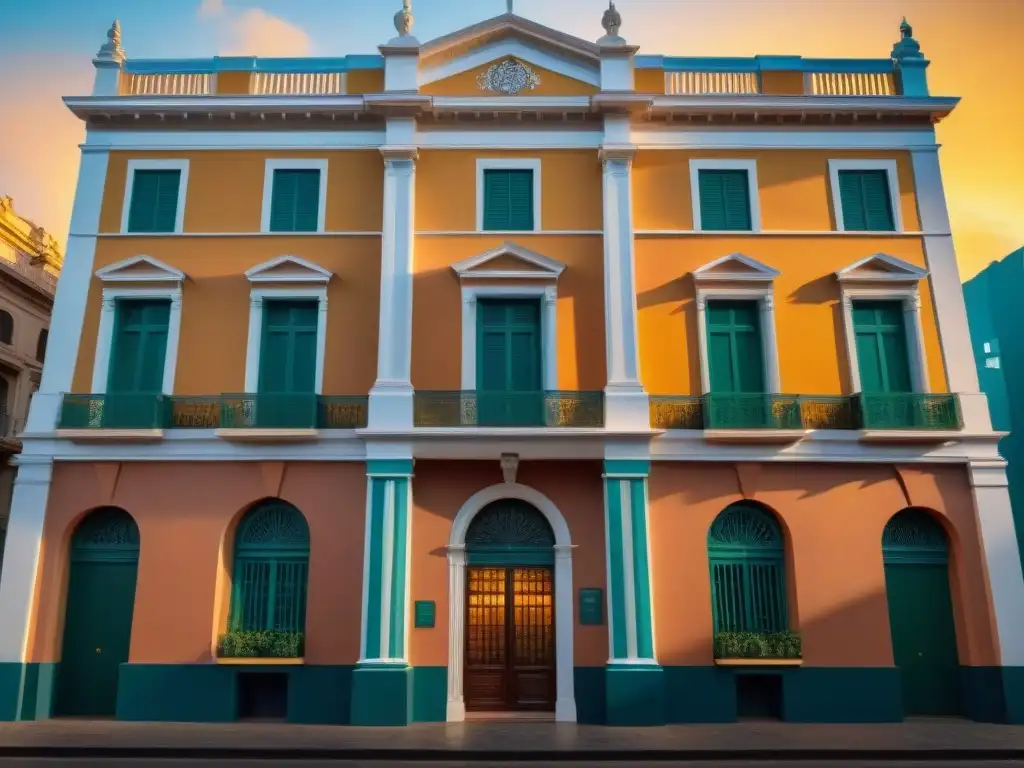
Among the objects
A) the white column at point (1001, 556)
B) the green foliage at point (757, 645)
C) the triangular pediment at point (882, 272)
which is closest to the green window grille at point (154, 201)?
the green foliage at point (757, 645)

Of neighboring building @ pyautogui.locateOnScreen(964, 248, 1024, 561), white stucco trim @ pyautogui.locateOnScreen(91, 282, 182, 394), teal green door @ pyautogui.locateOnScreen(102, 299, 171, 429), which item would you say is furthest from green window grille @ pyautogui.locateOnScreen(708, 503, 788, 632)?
neighboring building @ pyautogui.locateOnScreen(964, 248, 1024, 561)

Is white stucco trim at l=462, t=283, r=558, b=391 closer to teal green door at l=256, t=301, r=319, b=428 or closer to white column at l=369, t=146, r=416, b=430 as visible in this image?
white column at l=369, t=146, r=416, b=430

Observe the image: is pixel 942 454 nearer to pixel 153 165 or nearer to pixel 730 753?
pixel 730 753

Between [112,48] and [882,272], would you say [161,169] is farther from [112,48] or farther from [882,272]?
[882,272]

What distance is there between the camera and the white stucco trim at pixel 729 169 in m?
16.4

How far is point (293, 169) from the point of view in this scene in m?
16.7

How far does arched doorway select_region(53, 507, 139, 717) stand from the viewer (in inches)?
580

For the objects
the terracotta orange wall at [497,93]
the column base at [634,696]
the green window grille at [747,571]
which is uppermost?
the terracotta orange wall at [497,93]

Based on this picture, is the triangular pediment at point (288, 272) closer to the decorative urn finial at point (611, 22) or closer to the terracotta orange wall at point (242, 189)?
the terracotta orange wall at point (242, 189)

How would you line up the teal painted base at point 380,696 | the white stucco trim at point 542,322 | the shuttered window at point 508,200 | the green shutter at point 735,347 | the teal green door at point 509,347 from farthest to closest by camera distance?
the shuttered window at point 508,200
the green shutter at point 735,347
the teal green door at point 509,347
the white stucco trim at point 542,322
the teal painted base at point 380,696

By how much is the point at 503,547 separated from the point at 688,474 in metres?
3.71

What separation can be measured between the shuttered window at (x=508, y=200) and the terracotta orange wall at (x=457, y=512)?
485 cm

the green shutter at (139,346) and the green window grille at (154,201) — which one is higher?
the green window grille at (154,201)

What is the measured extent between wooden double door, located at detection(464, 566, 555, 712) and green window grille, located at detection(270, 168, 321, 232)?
303 inches
